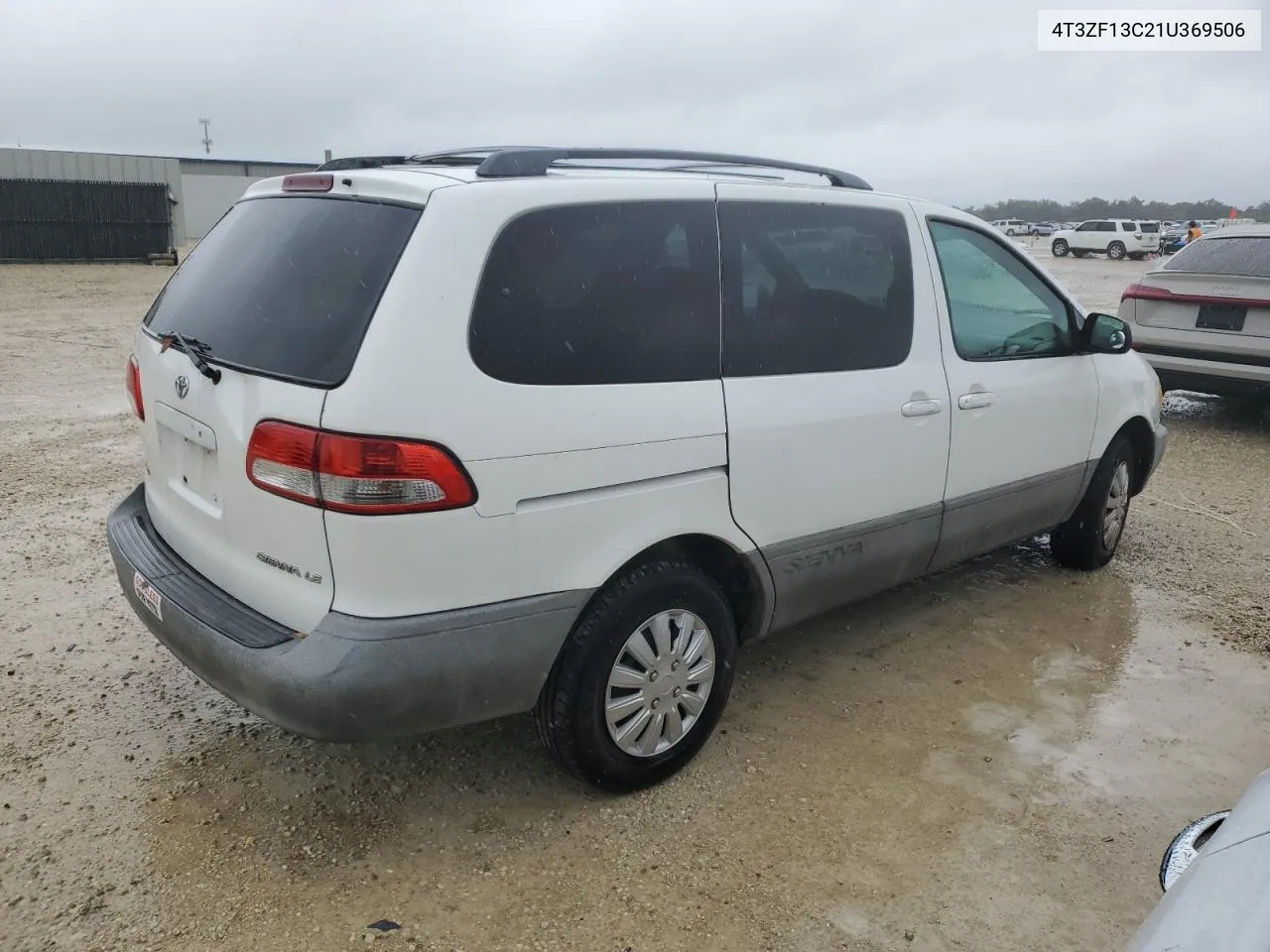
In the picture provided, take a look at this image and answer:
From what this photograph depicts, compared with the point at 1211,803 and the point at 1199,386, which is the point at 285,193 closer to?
the point at 1211,803

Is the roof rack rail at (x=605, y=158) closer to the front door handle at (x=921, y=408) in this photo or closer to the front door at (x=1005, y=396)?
the front door at (x=1005, y=396)

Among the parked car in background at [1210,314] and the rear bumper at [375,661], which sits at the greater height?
the parked car in background at [1210,314]

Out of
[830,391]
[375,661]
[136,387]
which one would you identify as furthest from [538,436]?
[136,387]

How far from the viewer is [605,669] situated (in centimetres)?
279

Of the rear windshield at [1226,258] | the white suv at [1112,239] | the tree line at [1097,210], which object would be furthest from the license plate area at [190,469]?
the tree line at [1097,210]

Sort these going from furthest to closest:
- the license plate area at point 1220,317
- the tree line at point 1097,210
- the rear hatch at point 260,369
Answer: the tree line at point 1097,210 → the license plate area at point 1220,317 → the rear hatch at point 260,369

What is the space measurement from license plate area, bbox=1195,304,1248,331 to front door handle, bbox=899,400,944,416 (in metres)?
5.43

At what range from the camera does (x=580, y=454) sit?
2594 mm

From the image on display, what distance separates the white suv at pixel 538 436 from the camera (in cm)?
240

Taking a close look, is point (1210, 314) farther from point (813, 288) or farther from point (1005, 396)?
point (813, 288)

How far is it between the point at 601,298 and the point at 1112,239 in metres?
43.4

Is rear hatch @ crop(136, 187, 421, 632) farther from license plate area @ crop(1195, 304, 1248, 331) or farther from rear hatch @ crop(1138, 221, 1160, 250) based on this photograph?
rear hatch @ crop(1138, 221, 1160, 250)

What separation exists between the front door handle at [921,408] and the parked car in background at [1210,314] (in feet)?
17.6

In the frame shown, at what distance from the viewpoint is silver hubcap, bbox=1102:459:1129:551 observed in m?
4.84
